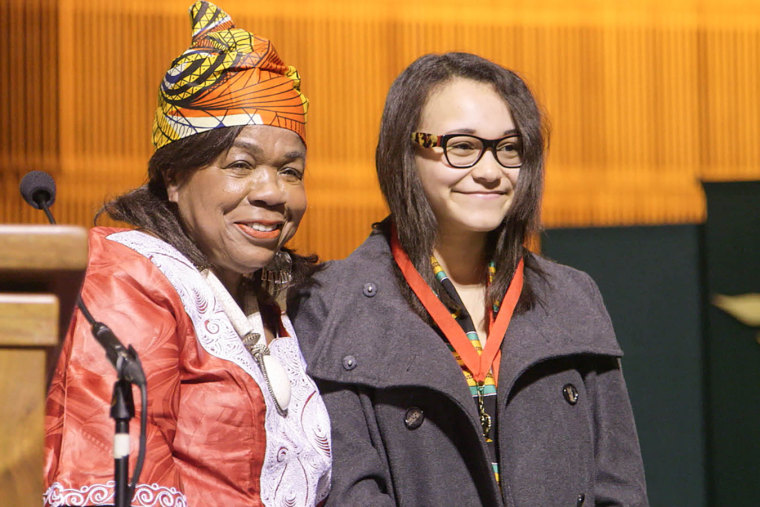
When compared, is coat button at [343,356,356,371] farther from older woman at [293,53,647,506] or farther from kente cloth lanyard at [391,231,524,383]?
kente cloth lanyard at [391,231,524,383]

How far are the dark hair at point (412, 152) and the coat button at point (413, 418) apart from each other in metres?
0.25

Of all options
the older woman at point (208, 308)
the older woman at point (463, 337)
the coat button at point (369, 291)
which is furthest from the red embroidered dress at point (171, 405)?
the coat button at point (369, 291)

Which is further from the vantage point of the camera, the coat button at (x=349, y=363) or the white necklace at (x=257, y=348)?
the coat button at (x=349, y=363)

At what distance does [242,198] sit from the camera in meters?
1.89

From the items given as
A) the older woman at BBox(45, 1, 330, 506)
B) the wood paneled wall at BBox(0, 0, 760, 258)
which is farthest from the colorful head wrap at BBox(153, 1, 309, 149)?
the wood paneled wall at BBox(0, 0, 760, 258)

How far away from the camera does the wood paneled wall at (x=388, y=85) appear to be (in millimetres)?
4602

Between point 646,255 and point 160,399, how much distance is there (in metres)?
1.71

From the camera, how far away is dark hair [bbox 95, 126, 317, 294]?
74.4 inches

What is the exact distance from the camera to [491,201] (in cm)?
222

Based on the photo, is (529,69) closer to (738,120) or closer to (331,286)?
(738,120)

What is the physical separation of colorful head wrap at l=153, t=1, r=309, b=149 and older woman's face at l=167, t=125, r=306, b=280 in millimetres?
44

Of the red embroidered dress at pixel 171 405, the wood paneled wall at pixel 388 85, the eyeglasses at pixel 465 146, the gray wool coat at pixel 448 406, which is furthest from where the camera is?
the wood paneled wall at pixel 388 85

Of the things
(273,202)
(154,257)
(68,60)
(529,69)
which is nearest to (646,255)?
(273,202)

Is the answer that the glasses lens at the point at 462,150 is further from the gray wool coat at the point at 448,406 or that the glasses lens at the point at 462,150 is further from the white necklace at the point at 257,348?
the white necklace at the point at 257,348
